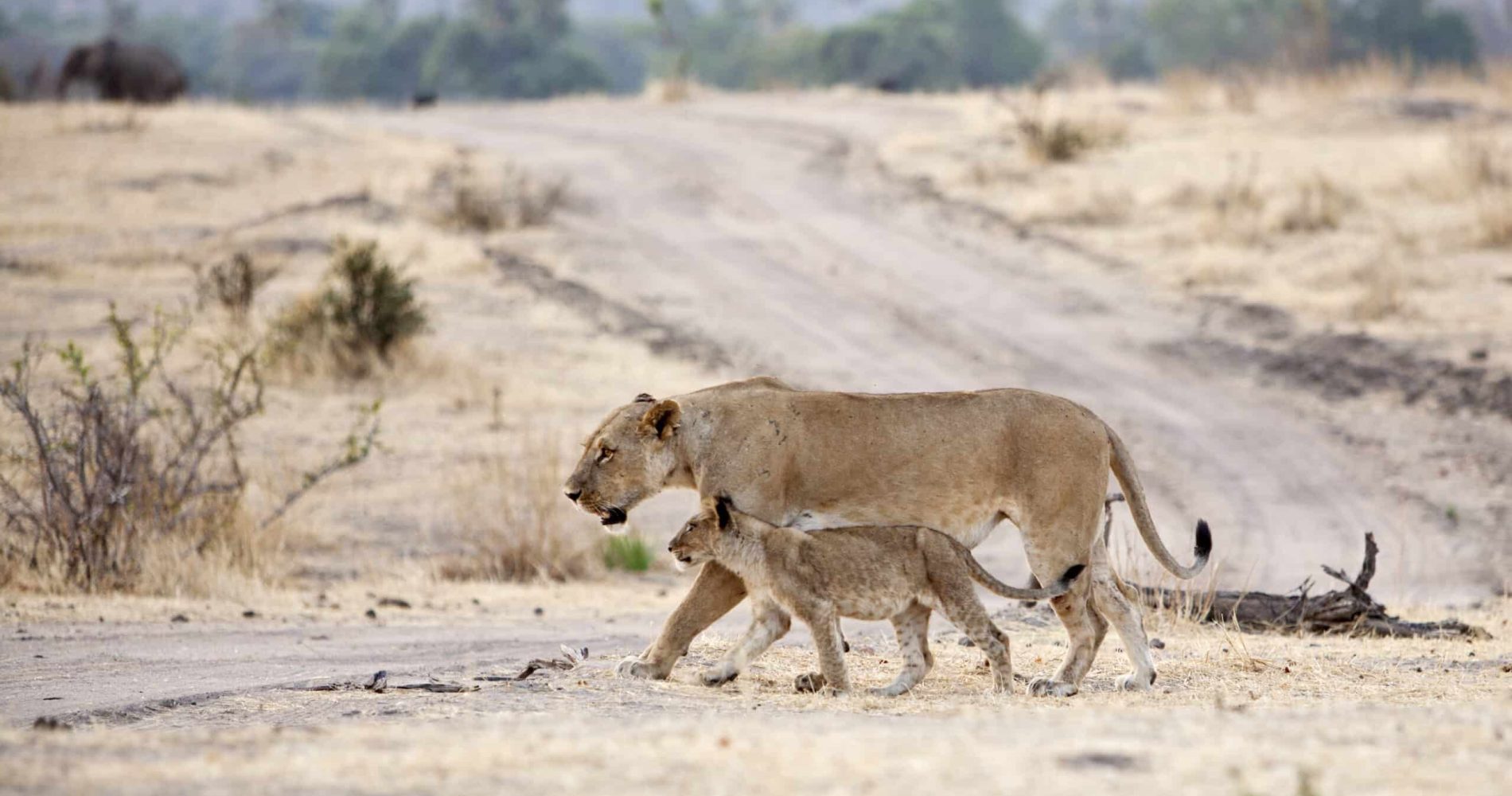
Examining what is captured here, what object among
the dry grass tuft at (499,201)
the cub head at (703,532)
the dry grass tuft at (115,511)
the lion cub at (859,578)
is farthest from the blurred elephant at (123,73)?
the lion cub at (859,578)

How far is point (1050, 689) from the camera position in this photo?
289 inches

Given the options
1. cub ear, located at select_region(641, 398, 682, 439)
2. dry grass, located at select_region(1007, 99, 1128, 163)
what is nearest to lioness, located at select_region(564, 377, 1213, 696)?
cub ear, located at select_region(641, 398, 682, 439)

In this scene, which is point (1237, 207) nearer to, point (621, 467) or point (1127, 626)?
point (1127, 626)

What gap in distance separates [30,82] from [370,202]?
66.4ft

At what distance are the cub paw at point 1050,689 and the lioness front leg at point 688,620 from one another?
4.32ft

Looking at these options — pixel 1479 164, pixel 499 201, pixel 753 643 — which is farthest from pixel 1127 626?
pixel 499 201

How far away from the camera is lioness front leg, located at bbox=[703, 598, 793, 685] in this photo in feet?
24.5

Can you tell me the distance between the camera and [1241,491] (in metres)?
15.2

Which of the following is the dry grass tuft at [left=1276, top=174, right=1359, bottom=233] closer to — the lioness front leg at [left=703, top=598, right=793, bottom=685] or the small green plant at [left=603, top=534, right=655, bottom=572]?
the small green plant at [left=603, top=534, right=655, bottom=572]

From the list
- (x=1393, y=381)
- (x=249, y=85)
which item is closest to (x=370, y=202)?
(x=1393, y=381)

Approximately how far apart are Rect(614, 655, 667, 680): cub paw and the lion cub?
40 centimetres

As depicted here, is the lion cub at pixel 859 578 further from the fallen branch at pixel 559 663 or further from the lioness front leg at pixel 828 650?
the fallen branch at pixel 559 663

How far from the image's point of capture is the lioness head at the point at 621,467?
7449mm

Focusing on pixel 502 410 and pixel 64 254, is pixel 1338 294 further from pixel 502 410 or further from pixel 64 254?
pixel 64 254
